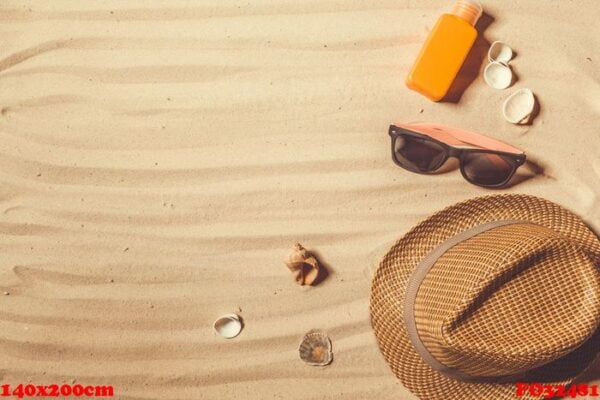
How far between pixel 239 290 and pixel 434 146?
1.02m

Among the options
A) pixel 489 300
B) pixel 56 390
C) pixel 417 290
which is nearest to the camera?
pixel 489 300

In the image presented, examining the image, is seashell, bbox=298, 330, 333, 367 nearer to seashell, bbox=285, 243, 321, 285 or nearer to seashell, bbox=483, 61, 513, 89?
seashell, bbox=285, 243, 321, 285

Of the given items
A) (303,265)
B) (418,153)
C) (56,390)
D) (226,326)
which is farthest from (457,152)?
(56,390)

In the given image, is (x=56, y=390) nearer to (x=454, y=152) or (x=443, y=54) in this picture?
(x=454, y=152)

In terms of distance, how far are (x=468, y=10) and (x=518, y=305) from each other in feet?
3.87

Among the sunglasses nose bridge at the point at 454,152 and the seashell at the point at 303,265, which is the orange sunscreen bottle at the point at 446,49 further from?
the seashell at the point at 303,265

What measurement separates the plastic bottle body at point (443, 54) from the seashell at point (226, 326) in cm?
126

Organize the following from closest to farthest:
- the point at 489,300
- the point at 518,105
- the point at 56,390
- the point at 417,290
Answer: the point at 489,300
the point at 417,290
the point at 518,105
the point at 56,390

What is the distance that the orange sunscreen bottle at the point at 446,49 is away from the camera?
214cm

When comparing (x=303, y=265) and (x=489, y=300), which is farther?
(x=303, y=265)

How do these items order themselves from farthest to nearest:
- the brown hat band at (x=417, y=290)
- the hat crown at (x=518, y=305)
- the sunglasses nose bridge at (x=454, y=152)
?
the sunglasses nose bridge at (x=454, y=152) → the brown hat band at (x=417, y=290) → the hat crown at (x=518, y=305)

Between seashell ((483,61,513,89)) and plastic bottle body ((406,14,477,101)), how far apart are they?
15 cm

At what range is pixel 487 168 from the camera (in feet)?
7.13

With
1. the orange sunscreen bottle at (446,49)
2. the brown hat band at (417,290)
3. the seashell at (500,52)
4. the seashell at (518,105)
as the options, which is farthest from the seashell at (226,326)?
the seashell at (500,52)
